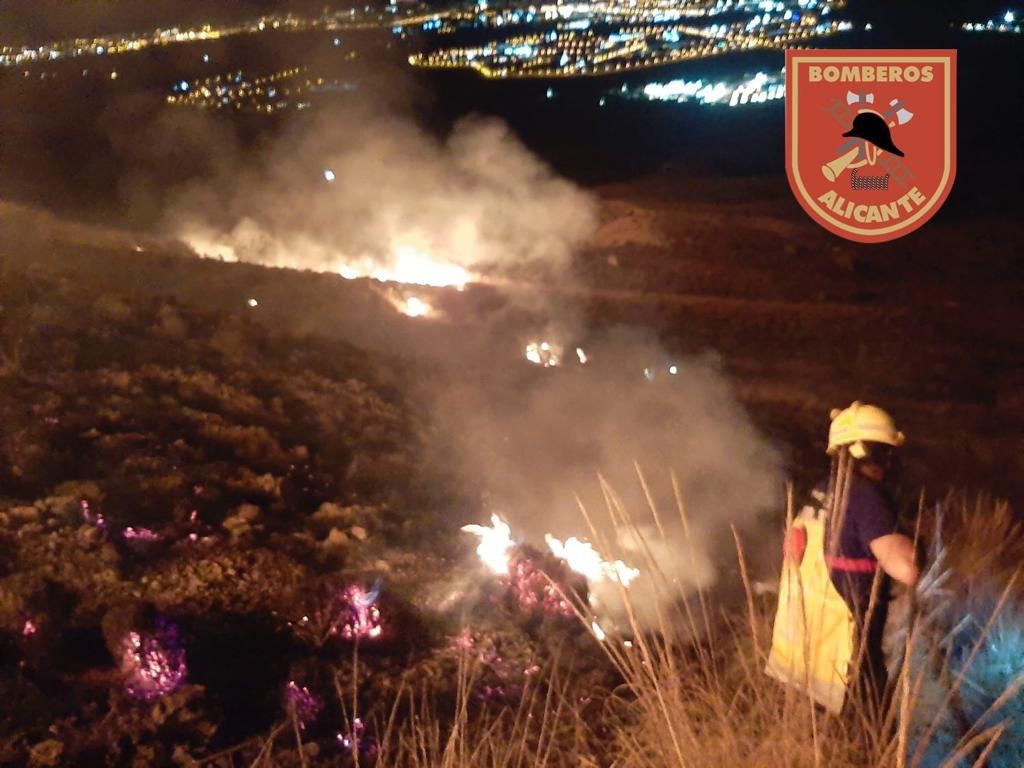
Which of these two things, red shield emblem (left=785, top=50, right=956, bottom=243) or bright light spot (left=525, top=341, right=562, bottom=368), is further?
bright light spot (left=525, top=341, right=562, bottom=368)

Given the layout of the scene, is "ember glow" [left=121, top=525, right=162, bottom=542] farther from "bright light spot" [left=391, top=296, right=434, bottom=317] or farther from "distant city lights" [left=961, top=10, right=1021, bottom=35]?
"distant city lights" [left=961, top=10, right=1021, bottom=35]

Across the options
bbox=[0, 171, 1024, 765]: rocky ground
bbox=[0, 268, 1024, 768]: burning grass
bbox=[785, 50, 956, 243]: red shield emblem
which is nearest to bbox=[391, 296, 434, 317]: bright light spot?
bbox=[0, 171, 1024, 765]: rocky ground

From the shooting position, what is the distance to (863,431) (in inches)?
115

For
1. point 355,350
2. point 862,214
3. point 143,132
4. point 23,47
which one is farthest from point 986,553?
point 23,47

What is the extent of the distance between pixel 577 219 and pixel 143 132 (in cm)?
1553

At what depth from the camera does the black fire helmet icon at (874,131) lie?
657cm

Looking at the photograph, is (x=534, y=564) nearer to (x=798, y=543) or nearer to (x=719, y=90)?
(x=798, y=543)

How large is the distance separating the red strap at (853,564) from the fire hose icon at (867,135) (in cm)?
469

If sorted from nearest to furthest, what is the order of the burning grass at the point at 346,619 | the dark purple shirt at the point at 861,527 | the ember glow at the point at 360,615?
the dark purple shirt at the point at 861,527, the burning grass at the point at 346,619, the ember glow at the point at 360,615

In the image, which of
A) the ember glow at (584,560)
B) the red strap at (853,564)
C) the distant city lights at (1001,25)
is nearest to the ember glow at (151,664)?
the ember glow at (584,560)

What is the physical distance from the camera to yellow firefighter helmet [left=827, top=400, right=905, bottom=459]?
2910 millimetres

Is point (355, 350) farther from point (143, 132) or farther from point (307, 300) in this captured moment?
point (143, 132)

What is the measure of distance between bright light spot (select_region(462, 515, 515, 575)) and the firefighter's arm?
2730 mm

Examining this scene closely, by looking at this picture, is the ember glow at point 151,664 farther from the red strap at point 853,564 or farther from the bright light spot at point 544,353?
the bright light spot at point 544,353
